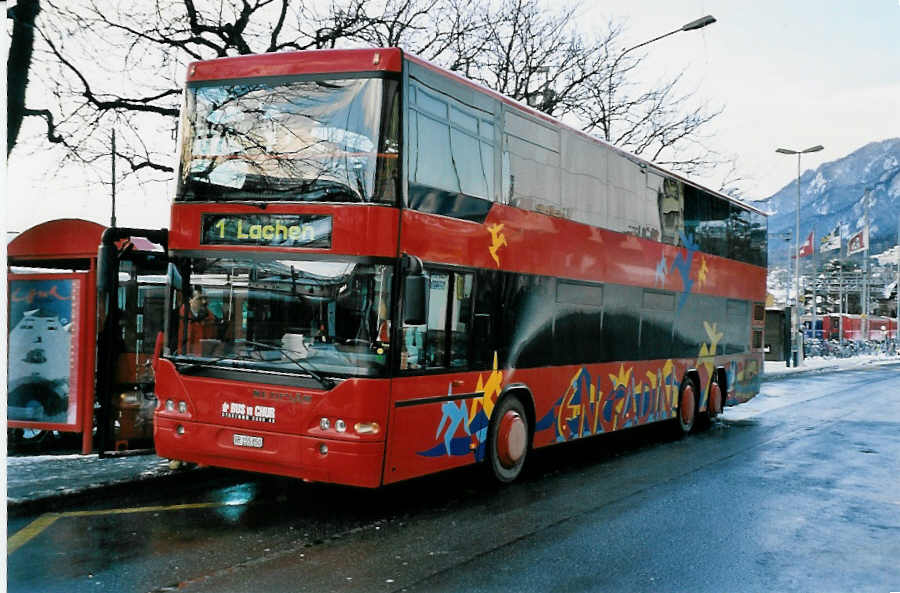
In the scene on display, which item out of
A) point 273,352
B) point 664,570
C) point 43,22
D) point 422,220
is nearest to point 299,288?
point 273,352

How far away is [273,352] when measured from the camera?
8.05 m

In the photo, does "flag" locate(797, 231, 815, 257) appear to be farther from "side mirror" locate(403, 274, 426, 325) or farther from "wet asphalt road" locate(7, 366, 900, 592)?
"side mirror" locate(403, 274, 426, 325)

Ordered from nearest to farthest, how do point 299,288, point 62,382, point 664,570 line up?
point 664,570
point 299,288
point 62,382

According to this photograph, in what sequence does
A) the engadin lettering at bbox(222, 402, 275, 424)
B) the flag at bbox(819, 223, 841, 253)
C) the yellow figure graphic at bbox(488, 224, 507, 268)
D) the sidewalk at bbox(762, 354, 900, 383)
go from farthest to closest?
the flag at bbox(819, 223, 841, 253), the sidewalk at bbox(762, 354, 900, 383), the yellow figure graphic at bbox(488, 224, 507, 268), the engadin lettering at bbox(222, 402, 275, 424)

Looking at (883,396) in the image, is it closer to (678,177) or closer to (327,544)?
(678,177)

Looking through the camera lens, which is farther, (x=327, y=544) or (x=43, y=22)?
(x=43, y=22)

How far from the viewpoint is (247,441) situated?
318 inches

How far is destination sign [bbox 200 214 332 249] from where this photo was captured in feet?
25.8

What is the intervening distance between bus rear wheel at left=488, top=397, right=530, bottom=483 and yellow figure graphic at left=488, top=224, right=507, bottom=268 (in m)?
1.55

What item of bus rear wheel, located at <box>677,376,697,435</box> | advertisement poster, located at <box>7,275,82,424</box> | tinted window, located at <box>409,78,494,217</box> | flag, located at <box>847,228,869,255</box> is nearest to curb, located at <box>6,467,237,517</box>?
advertisement poster, located at <box>7,275,82,424</box>

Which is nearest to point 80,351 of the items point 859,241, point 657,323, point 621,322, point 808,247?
point 621,322

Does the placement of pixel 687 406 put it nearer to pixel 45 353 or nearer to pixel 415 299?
pixel 415 299

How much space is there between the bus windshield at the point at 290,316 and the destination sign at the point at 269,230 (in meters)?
0.16

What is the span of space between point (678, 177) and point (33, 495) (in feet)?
34.3
